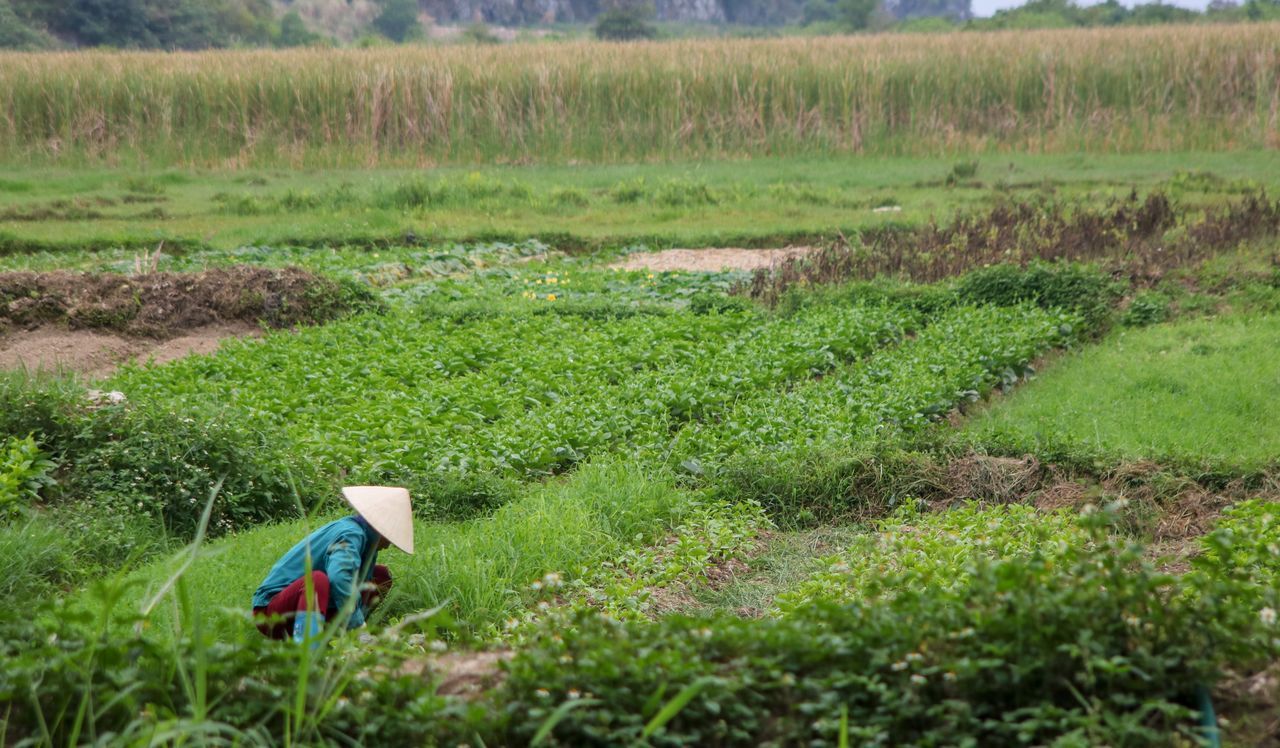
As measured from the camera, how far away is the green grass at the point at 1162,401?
779 cm

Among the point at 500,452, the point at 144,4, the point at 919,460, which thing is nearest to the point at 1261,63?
the point at 919,460

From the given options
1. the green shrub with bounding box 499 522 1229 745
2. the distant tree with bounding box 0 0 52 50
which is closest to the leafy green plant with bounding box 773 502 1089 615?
the green shrub with bounding box 499 522 1229 745

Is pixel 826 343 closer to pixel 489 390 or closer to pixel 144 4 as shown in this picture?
pixel 489 390

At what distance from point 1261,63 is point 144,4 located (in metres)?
39.9

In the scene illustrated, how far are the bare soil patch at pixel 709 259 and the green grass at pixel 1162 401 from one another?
5336 millimetres

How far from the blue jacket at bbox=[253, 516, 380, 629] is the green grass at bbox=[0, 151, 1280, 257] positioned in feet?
36.2

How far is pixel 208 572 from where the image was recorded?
6000mm

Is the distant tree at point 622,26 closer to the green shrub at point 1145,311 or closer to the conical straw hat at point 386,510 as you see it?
the green shrub at point 1145,311

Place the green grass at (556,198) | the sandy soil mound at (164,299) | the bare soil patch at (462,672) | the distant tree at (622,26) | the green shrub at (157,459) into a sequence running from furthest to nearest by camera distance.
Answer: the distant tree at (622,26), the green grass at (556,198), the sandy soil mound at (164,299), the green shrub at (157,459), the bare soil patch at (462,672)

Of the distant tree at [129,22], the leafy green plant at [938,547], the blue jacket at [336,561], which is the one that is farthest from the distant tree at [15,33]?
the leafy green plant at [938,547]

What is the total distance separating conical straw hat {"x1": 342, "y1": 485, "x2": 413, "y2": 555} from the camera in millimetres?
5262

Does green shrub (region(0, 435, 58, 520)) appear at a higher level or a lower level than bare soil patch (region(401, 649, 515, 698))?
lower

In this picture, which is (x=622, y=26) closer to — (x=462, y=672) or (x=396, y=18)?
(x=396, y=18)

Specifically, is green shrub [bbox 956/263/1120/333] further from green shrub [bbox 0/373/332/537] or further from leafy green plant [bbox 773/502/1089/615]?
green shrub [bbox 0/373/332/537]
